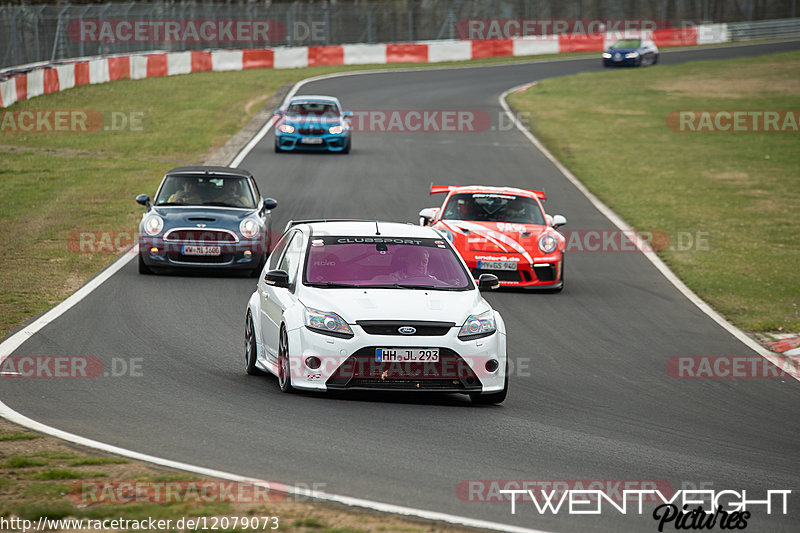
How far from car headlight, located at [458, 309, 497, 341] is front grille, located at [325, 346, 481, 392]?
0.68ft

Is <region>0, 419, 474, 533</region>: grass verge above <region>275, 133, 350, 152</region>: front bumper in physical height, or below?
above

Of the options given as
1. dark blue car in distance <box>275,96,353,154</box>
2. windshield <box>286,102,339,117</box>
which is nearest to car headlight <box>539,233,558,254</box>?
dark blue car in distance <box>275,96,353,154</box>

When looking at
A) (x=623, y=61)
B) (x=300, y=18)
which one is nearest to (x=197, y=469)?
(x=300, y=18)

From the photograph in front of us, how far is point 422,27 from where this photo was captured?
2564 inches

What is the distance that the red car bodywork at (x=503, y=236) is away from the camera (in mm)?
16984

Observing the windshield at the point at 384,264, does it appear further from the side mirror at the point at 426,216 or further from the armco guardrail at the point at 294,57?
the armco guardrail at the point at 294,57

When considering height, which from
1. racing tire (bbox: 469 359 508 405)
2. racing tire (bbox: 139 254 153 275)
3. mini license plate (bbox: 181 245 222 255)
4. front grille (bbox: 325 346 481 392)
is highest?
front grille (bbox: 325 346 481 392)

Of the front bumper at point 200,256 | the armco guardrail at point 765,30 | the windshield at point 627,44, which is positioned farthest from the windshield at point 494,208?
the armco guardrail at point 765,30

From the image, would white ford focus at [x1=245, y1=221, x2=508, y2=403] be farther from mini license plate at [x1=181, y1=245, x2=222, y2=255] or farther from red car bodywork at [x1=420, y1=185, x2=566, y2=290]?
mini license plate at [x1=181, y1=245, x2=222, y2=255]

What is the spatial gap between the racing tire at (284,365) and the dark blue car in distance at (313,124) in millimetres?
22413

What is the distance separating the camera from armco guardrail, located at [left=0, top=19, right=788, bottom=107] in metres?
39.9

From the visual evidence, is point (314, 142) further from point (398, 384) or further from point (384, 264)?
point (398, 384)

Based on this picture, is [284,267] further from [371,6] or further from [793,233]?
[371,6]

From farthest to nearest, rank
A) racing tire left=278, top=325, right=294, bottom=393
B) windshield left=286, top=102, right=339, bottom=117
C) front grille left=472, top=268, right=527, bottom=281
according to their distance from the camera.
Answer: windshield left=286, top=102, right=339, bottom=117 → front grille left=472, top=268, right=527, bottom=281 → racing tire left=278, top=325, right=294, bottom=393
